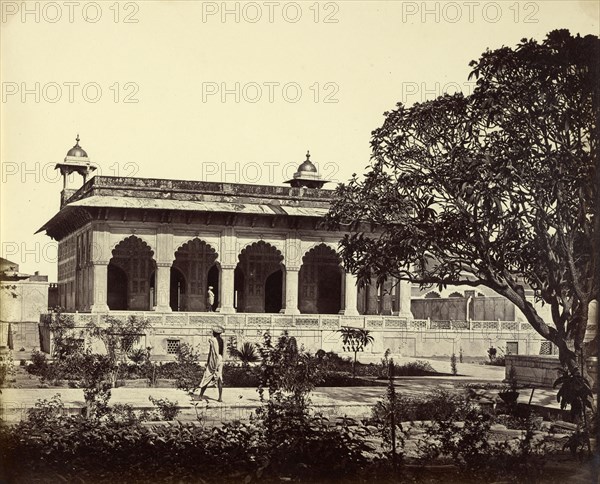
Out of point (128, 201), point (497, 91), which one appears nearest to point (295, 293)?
point (128, 201)

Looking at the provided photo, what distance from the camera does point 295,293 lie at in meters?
25.7

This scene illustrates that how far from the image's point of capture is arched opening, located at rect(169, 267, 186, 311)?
27.8m

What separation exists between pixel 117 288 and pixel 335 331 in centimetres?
820

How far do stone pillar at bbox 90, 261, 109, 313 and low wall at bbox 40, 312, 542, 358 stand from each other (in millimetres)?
693

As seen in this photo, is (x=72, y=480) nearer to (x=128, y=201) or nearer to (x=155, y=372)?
(x=155, y=372)

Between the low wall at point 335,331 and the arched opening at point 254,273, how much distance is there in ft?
14.7

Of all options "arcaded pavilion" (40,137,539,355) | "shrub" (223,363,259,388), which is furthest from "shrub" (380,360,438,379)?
"shrub" (223,363,259,388)

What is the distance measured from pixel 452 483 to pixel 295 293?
17796 millimetres

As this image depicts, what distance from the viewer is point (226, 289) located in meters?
25.1

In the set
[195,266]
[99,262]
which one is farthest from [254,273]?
[99,262]

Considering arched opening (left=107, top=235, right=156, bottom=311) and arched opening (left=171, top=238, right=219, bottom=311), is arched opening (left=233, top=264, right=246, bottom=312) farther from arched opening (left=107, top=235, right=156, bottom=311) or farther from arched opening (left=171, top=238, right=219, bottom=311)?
arched opening (left=107, top=235, right=156, bottom=311)

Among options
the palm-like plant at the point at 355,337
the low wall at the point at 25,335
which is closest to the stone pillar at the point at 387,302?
the palm-like plant at the point at 355,337

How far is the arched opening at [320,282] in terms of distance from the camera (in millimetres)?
28109

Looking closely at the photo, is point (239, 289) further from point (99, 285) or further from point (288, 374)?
point (288, 374)
